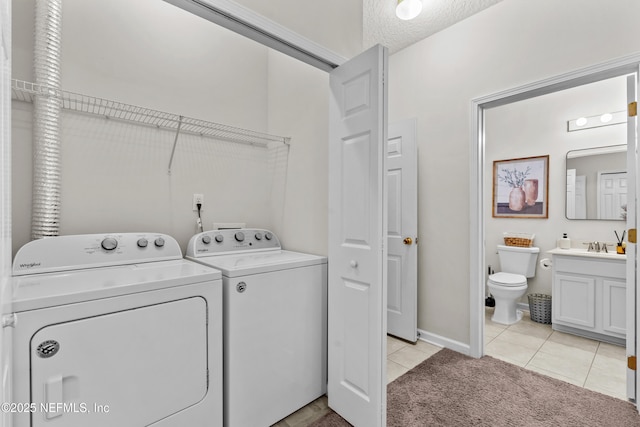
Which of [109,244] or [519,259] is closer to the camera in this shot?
[109,244]

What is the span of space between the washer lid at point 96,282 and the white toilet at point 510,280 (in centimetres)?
311

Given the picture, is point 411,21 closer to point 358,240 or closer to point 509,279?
point 358,240

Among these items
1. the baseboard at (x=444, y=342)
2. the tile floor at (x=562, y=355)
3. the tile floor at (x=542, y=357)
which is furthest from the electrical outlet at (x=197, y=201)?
the tile floor at (x=562, y=355)

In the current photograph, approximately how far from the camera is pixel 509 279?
3309 mm

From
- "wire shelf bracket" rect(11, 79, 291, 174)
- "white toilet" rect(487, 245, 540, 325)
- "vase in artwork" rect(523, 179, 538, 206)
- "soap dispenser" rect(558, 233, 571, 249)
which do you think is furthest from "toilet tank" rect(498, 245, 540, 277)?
"wire shelf bracket" rect(11, 79, 291, 174)

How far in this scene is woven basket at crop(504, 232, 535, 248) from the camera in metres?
3.58

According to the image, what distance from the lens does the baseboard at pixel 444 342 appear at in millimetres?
2518

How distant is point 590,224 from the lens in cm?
323

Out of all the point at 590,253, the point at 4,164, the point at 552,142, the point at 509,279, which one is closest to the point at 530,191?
the point at 552,142

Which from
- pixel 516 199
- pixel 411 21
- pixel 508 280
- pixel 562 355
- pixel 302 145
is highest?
pixel 411 21

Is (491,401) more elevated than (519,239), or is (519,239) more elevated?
(519,239)

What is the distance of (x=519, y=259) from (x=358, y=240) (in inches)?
116

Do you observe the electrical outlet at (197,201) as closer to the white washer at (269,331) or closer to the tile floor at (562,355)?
the white washer at (269,331)

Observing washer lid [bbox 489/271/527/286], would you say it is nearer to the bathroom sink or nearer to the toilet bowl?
the toilet bowl
